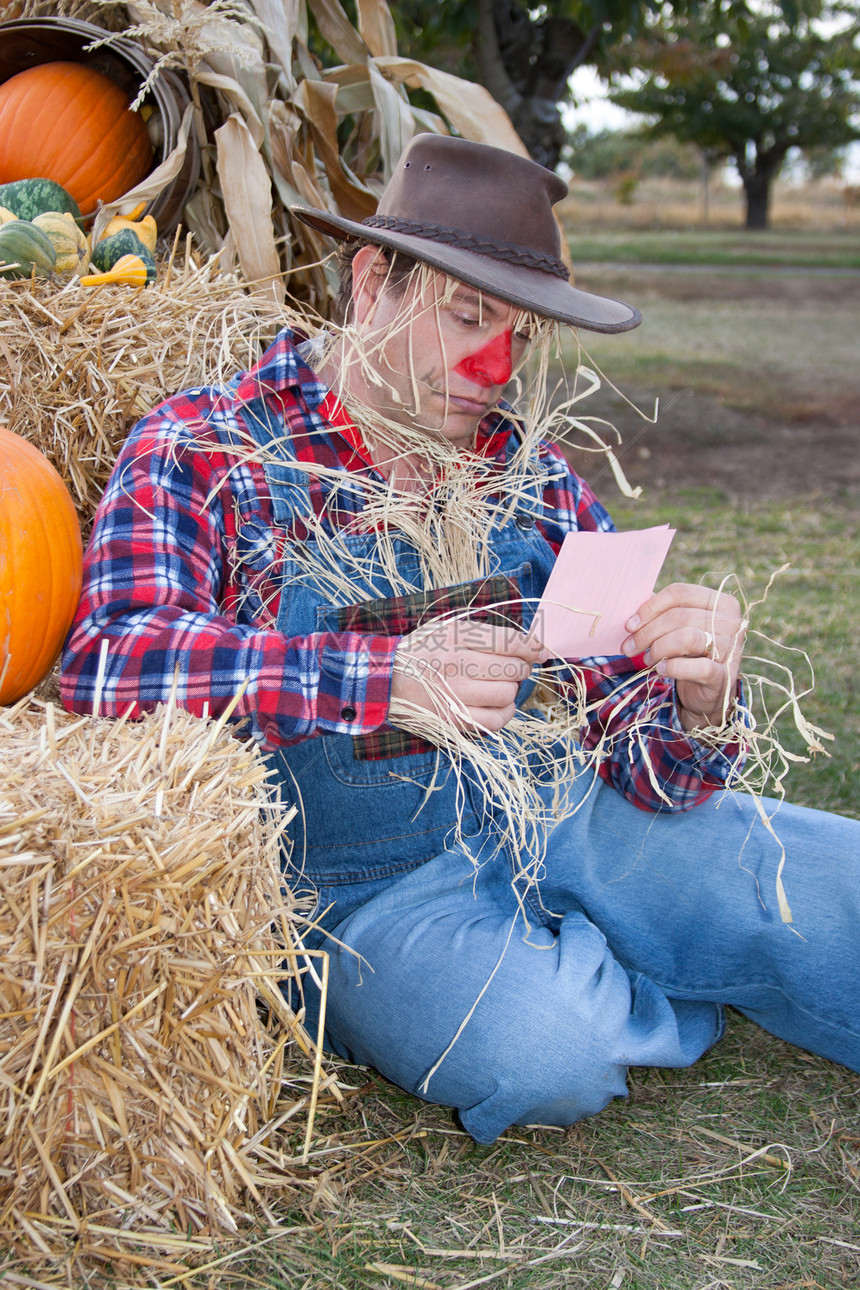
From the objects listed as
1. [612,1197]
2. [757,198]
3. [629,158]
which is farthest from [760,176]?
Answer: [612,1197]

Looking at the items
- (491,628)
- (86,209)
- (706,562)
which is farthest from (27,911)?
(706,562)

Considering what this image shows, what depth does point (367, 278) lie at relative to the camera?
1914 millimetres

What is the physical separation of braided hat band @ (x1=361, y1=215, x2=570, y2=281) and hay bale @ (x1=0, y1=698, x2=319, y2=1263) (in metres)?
0.90

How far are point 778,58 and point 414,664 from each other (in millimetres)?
34724

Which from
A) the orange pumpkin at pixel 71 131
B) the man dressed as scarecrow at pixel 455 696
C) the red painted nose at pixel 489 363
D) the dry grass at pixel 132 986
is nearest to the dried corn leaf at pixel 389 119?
the orange pumpkin at pixel 71 131

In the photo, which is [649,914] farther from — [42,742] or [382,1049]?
[42,742]

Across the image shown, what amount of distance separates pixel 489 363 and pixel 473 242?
7.8 inches

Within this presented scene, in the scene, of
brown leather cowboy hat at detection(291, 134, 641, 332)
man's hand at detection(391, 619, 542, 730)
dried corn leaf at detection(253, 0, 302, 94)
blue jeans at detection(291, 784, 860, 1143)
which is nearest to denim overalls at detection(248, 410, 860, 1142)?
blue jeans at detection(291, 784, 860, 1143)

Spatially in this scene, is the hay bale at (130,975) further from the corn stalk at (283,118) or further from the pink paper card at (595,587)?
the corn stalk at (283,118)

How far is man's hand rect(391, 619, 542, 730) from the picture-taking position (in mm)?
1633

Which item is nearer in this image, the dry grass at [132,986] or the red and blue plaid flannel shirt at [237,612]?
the dry grass at [132,986]

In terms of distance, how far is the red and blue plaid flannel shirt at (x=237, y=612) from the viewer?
1.61 meters

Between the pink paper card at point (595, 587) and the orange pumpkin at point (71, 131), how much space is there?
5.84 feet

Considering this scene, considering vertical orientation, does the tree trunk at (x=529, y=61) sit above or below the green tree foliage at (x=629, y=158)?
below
